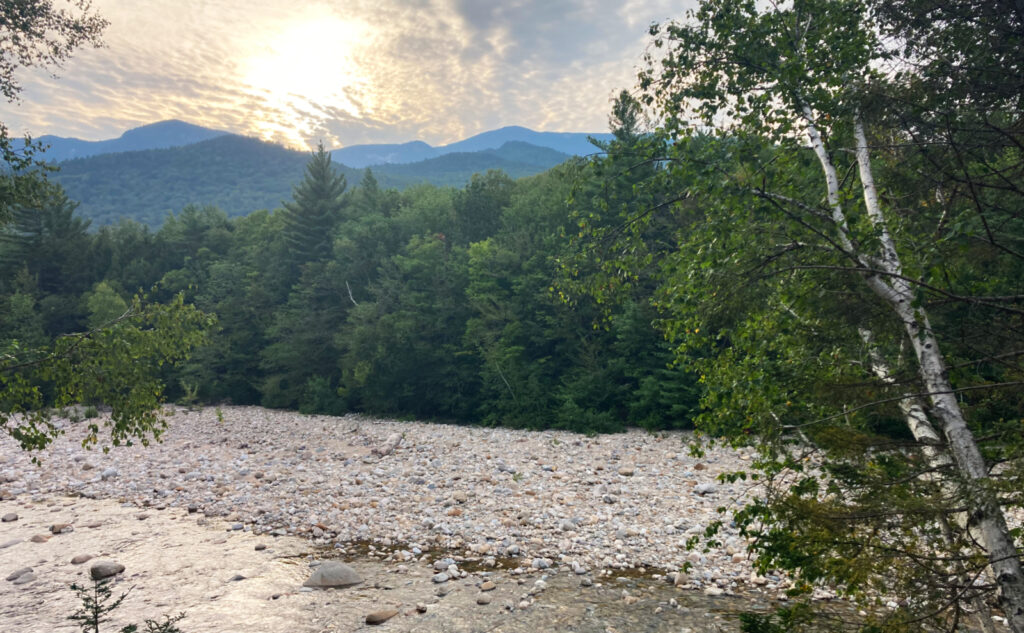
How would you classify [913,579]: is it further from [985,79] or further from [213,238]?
[213,238]

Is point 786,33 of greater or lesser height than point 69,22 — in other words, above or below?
below

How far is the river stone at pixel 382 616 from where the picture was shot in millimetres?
7336

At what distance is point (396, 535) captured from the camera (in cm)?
1073

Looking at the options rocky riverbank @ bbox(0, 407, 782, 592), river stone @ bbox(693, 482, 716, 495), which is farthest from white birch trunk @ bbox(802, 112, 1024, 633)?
river stone @ bbox(693, 482, 716, 495)

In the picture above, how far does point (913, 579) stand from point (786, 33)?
4.84 meters

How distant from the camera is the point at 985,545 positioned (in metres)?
3.44

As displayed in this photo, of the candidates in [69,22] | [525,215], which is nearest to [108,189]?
[525,215]

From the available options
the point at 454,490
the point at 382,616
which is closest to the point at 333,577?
the point at 382,616

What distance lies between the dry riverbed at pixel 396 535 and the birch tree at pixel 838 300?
14.6ft

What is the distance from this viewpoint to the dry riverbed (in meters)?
7.64

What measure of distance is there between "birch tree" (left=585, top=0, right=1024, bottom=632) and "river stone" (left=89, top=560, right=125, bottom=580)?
34.7 ft

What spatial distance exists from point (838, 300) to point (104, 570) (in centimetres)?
1207

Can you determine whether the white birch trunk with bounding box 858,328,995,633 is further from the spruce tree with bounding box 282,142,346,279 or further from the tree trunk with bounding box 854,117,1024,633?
the spruce tree with bounding box 282,142,346,279

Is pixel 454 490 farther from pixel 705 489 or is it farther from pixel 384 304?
pixel 384 304
